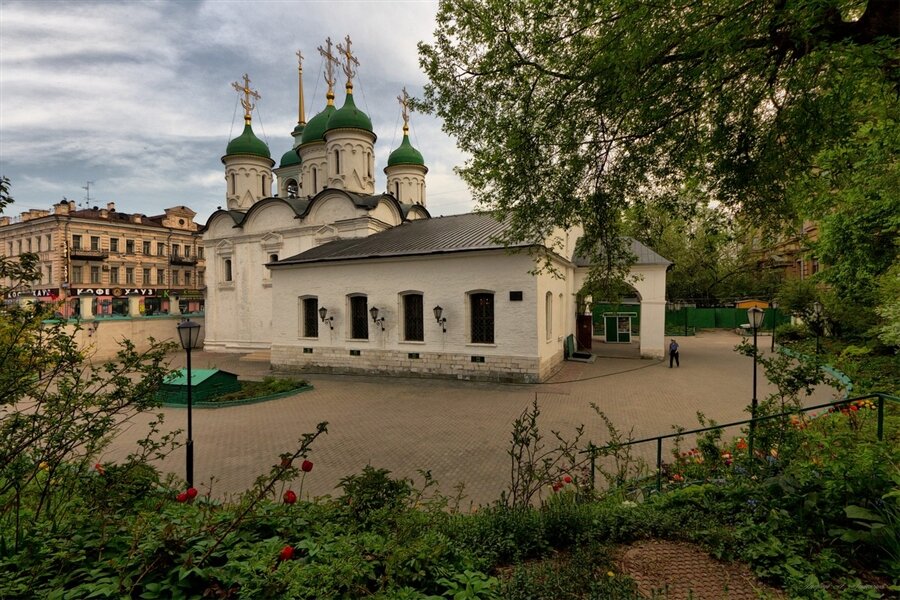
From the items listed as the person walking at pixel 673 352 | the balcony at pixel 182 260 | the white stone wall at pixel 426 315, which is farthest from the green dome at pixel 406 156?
the balcony at pixel 182 260

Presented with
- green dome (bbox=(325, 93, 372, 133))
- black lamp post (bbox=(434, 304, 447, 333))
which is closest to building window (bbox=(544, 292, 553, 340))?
black lamp post (bbox=(434, 304, 447, 333))

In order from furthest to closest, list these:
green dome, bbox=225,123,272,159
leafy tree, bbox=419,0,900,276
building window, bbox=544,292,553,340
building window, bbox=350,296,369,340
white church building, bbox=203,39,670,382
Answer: green dome, bbox=225,123,272,159 → building window, bbox=350,296,369,340 → building window, bbox=544,292,553,340 → white church building, bbox=203,39,670,382 → leafy tree, bbox=419,0,900,276

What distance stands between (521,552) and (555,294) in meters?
15.4

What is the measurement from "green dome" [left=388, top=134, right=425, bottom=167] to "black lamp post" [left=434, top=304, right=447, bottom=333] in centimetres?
1843

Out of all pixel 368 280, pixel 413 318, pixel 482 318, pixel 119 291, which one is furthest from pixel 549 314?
pixel 119 291

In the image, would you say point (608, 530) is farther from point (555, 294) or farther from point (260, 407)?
point (555, 294)

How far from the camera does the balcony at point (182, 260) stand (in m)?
44.2

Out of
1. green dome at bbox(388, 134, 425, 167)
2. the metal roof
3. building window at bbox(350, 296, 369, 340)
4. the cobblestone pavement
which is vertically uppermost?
green dome at bbox(388, 134, 425, 167)

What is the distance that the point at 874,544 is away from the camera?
11.1ft

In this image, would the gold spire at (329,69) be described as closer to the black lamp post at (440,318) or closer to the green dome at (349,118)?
the green dome at (349,118)

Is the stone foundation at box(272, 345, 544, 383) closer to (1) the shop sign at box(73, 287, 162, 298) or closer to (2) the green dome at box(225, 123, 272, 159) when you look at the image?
(2) the green dome at box(225, 123, 272, 159)

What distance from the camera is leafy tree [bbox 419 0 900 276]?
493cm

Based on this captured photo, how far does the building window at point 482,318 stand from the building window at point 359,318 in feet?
16.9

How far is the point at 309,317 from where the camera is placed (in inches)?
794
